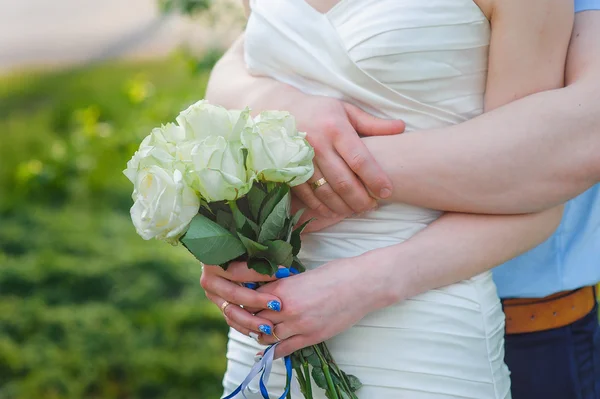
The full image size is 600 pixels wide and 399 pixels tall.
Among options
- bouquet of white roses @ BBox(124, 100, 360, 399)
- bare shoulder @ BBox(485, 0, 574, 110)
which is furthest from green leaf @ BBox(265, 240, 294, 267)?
bare shoulder @ BBox(485, 0, 574, 110)

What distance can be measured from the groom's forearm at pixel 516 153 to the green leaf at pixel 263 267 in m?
0.29

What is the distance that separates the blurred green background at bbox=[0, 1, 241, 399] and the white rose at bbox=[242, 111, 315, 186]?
2473mm

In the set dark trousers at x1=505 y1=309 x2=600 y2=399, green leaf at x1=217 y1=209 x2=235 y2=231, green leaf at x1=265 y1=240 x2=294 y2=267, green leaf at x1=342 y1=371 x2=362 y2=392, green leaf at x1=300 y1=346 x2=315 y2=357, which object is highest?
green leaf at x1=217 y1=209 x2=235 y2=231

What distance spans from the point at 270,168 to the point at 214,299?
392 mm

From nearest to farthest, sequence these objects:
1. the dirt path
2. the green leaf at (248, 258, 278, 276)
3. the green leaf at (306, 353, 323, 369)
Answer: the green leaf at (248, 258, 278, 276)
the green leaf at (306, 353, 323, 369)
the dirt path

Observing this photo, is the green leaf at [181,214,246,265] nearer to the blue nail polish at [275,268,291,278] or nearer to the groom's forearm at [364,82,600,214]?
the blue nail polish at [275,268,291,278]

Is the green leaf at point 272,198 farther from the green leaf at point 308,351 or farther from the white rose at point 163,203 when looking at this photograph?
the green leaf at point 308,351

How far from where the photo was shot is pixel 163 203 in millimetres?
1401

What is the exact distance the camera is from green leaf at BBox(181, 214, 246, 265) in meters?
1.44

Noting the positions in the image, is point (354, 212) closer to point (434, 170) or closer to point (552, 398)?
point (434, 170)

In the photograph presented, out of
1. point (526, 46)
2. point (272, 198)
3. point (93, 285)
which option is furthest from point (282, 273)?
point (93, 285)

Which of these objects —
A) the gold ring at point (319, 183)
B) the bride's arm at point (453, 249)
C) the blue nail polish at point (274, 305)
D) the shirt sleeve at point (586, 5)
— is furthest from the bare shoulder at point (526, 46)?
the blue nail polish at point (274, 305)

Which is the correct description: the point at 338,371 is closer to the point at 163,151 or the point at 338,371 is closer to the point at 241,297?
the point at 241,297

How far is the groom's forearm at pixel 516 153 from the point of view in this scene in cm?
152
